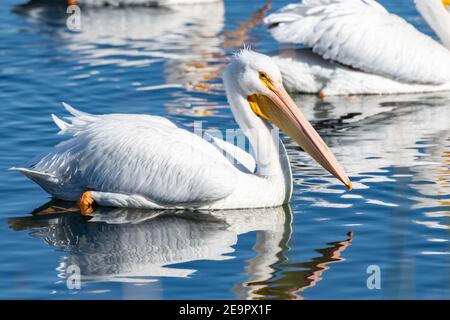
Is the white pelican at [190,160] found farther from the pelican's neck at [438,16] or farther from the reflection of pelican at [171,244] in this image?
the pelican's neck at [438,16]

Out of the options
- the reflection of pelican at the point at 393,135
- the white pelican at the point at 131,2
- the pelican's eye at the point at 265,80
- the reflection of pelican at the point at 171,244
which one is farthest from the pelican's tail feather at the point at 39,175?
the white pelican at the point at 131,2

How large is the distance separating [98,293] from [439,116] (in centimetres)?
485

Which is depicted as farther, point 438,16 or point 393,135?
point 438,16

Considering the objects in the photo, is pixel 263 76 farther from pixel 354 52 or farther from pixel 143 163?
pixel 354 52

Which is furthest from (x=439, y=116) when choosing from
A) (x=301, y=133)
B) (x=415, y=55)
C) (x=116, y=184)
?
Result: (x=116, y=184)

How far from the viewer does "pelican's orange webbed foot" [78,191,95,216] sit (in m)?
7.93

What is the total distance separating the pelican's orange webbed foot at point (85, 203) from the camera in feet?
26.0

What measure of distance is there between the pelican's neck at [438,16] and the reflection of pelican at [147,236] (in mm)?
4163

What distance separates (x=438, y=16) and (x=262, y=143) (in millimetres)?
4179

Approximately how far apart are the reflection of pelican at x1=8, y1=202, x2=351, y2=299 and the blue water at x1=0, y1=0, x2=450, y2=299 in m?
0.01

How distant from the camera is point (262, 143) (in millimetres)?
8000

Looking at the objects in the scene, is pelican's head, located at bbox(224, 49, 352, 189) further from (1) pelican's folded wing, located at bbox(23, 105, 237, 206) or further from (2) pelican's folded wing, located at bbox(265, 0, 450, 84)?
(2) pelican's folded wing, located at bbox(265, 0, 450, 84)

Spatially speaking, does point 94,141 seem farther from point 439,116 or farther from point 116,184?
point 439,116

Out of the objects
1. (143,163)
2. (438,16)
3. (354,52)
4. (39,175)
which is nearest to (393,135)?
(354,52)
